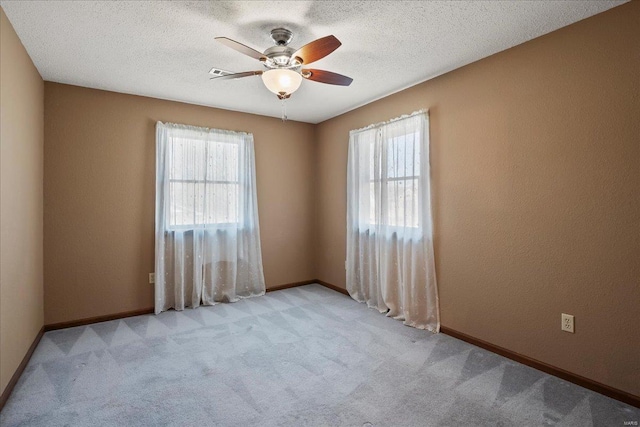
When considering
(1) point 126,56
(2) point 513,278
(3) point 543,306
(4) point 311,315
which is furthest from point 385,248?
(1) point 126,56

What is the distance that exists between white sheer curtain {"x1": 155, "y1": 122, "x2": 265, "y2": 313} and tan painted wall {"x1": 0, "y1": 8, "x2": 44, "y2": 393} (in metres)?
1.06

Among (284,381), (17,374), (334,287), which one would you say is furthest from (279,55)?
(334,287)

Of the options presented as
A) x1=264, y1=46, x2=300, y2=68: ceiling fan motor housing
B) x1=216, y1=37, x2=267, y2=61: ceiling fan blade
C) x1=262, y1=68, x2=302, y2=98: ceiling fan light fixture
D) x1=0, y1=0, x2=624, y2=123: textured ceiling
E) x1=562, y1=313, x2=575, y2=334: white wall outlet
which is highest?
x1=0, y1=0, x2=624, y2=123: textured ceiling

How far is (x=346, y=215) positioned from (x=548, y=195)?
244cm

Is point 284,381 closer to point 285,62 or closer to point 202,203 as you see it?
point 285,62

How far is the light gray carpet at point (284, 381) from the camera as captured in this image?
6.30ft

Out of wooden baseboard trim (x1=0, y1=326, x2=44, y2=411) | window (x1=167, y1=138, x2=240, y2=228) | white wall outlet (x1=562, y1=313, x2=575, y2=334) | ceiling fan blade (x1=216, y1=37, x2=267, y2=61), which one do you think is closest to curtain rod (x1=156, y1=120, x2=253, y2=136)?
window (x1=167, y1=138, x2=240, y2=228)

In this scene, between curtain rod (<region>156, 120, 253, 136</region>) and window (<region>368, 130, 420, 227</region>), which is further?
curtain rod (<region>156, 120, 253, 136</region>)

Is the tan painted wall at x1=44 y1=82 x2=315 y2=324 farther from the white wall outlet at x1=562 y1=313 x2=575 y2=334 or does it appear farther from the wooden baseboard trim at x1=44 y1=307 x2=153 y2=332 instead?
the white wall outlet at x1=562 y1=313 x2=575 y2=334

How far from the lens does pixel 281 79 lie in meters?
2.34

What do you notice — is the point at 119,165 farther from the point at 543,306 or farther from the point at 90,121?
the point at 543,306

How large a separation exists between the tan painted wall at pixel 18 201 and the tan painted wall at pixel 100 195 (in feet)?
0.55

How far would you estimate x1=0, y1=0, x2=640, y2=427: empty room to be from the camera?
6.77ft

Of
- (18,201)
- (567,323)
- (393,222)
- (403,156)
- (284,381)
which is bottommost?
(284,381)
